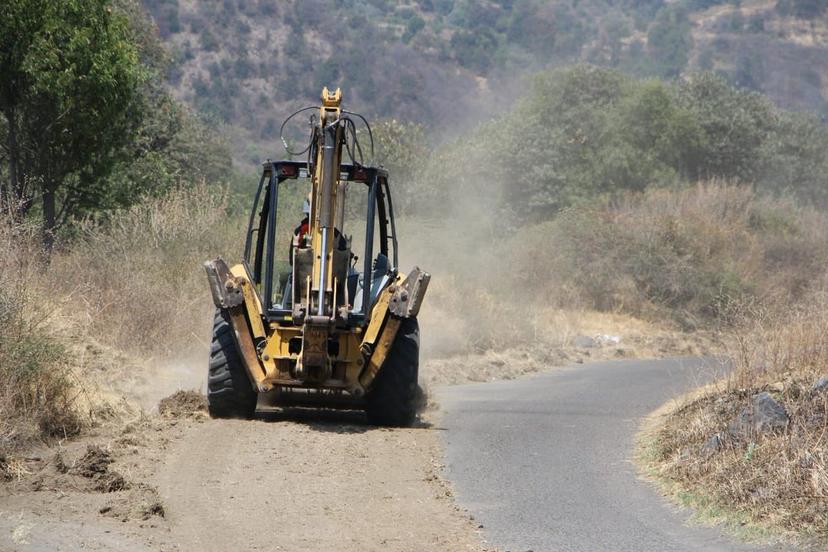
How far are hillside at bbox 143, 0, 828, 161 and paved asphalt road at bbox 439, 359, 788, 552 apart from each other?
212ft

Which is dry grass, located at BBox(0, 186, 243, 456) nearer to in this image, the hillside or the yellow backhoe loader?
the yellow backhoe loader

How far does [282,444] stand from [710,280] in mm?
26270

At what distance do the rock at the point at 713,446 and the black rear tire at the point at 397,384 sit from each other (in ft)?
12.2

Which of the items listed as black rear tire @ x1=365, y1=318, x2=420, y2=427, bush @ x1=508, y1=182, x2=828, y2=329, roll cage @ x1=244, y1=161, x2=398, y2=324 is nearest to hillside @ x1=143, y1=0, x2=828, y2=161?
bush @ x1=508, y1=182, x2=828, y2=329

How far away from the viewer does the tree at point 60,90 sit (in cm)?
2148

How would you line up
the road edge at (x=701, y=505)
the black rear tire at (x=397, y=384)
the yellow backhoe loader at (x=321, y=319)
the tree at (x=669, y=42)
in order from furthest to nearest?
the tree at (x=669, y=42) → the black rear tire at (x=397, y=384) → the yellow backhoe loader at (x=321, y=319) → the road edge at (x=701, y=505)

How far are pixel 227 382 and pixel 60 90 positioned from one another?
30.9ft

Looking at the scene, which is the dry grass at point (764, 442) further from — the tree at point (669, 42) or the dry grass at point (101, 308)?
the tree at point (669, 42)

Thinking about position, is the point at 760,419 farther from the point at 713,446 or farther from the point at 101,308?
the point at 101,308

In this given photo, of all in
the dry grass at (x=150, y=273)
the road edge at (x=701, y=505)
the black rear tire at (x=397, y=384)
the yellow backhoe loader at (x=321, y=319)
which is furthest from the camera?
the dry grass at (x=150, y=273)

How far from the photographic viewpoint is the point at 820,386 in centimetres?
1151

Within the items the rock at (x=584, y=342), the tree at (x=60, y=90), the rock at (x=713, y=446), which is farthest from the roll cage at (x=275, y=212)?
the rock at (x=584, y=342)

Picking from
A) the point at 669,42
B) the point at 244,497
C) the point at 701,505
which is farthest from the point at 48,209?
the point at 669,42

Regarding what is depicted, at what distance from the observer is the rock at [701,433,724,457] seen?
1146 cm
